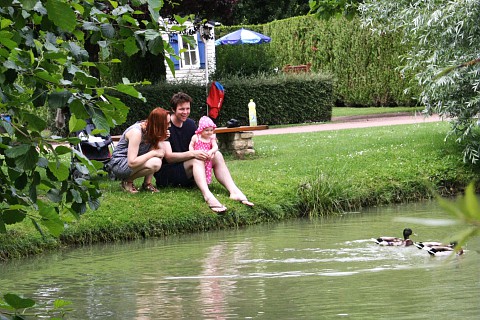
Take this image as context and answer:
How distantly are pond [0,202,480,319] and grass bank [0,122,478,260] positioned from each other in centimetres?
31

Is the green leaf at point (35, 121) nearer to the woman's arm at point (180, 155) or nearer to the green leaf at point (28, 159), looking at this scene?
the green leaf at point (28, 159)

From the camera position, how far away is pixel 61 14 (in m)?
2.97

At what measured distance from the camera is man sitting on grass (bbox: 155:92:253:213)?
1176 cm

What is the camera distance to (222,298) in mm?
7465

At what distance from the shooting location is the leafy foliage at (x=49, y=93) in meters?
3.30

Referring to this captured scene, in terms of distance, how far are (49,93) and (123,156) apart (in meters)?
8.46

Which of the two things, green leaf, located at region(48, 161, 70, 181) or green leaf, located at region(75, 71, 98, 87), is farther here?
green leaf, located at region(75, 71, 98, 87)

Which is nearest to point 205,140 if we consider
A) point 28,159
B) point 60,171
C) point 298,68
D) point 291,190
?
point 291,190

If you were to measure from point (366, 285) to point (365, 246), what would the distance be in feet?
6.67

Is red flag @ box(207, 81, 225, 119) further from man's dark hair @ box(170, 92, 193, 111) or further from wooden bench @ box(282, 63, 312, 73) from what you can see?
man's dark hair @ box(170, 92, 193, 111)

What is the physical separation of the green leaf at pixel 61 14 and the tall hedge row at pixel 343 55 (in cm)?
2627

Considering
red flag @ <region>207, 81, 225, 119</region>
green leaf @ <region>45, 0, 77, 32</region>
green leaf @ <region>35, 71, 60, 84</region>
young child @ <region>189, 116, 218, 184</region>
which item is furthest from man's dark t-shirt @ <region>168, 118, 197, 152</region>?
red flag @ <region>207, 81, 225, 119</region>

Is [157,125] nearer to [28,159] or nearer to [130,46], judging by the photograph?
[130,46]

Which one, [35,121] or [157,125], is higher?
[35,121]
